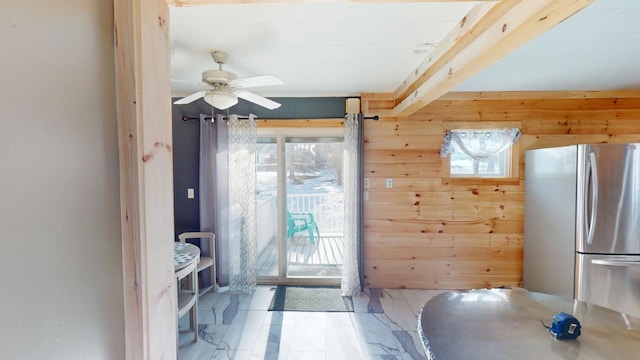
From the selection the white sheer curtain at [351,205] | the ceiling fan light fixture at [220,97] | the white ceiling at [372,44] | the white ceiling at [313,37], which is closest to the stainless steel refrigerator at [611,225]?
the white ceiling at [372,44]

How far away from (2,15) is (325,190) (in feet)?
10.4

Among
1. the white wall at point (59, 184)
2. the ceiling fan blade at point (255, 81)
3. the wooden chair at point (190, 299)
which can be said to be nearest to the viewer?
the white wall at point (59, 184)

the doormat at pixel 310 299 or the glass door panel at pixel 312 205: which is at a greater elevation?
the glass door panel at pixel 312 205

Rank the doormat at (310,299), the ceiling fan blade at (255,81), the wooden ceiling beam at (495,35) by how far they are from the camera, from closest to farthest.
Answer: the wooden ceiling beam at (495,35), the ceiling fan blade at (255,81), the doormat at (310,299)

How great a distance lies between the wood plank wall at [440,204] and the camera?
324cm

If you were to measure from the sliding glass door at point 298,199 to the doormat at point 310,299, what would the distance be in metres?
0.14

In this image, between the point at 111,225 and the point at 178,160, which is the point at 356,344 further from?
the point at 178,160

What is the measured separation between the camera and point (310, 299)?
3.15 metres

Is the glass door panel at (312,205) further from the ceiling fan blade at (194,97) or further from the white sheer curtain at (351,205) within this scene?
the ceiling fan blade at (194,97)

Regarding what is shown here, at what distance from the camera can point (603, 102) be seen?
10.4ft

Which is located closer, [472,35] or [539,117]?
[472,35]

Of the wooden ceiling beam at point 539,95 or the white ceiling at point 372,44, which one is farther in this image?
the wooden ceiling beam at point 539,95

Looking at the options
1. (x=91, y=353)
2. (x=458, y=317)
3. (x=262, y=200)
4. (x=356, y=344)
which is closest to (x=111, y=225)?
(x=91, y=353)

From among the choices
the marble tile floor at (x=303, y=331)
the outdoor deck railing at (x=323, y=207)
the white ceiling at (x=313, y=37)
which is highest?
the white ceiling at (x=313, y=37)
